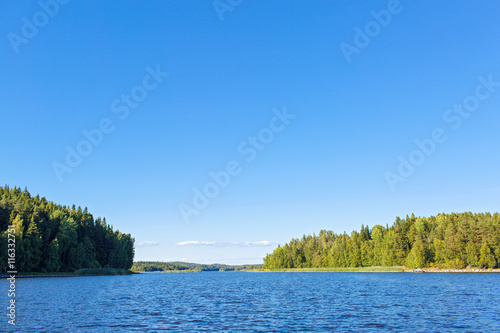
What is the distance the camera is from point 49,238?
142 meters

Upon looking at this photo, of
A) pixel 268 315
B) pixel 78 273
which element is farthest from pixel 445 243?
pixel 78 273

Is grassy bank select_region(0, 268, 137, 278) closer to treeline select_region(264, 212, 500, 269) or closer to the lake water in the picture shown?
the lake water

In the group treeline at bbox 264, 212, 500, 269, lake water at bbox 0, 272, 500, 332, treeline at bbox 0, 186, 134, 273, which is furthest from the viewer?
treeline at bbox 264, 212, 500, 269

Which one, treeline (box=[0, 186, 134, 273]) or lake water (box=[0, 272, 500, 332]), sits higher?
treeline (box=[0, 186, 134, 273])

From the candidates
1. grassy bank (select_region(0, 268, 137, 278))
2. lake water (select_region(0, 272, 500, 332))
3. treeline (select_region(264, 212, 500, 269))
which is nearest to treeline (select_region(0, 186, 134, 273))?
grassy bank (select_region(0, 268, 137, 278))

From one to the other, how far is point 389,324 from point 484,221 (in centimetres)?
13980

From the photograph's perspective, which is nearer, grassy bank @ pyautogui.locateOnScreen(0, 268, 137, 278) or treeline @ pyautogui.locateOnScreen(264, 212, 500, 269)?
grassy bank @ pyautogui.locateOnScreen(0, 268, 137, 278)

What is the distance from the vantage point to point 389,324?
3828 cm

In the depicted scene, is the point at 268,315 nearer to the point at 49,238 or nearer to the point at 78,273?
the point at 49,238

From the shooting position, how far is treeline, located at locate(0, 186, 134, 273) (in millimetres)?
118113

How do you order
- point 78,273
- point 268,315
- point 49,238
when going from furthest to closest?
point 78,273
point 49,238
point 268,315

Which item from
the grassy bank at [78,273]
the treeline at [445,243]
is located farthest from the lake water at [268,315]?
the treeline at [445,243]

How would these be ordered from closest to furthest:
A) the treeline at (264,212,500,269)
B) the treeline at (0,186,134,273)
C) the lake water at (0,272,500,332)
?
1. the lake water at (0,272,500,332)
2. the treeline at (0,186,134,273)
3. the treeline at (264,212,500,269)

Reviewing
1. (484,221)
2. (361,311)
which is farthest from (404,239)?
(361,311)
